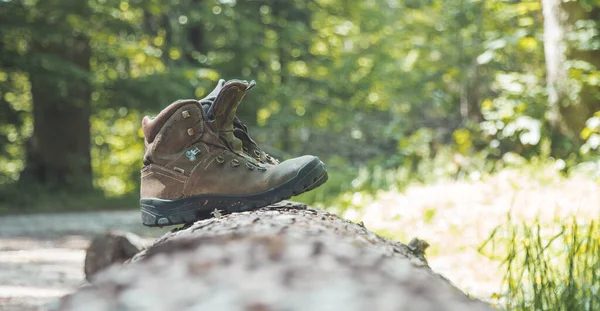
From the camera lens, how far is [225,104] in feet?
8.15

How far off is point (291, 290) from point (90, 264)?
3845 mm

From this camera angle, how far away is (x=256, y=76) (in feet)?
48.2

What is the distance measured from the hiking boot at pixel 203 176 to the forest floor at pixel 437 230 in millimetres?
1653

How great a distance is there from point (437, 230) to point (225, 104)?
→ 3871 mm

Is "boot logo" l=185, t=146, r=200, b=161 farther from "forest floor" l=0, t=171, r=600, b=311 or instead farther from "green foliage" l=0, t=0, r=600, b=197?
"green foliage" l=0, t=0, r=600, b=197

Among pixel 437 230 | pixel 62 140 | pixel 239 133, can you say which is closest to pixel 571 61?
pixel 437 230

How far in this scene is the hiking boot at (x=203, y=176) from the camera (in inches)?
96.6

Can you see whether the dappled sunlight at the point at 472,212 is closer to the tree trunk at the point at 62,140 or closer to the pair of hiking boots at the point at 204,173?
the pair of hiking boots at the point at 204,173

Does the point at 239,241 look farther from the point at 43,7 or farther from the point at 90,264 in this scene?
the point at 43,7

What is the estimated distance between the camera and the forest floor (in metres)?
4.73

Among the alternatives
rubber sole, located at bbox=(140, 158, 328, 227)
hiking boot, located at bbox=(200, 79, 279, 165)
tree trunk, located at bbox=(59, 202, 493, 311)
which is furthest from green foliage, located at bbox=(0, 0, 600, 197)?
tree trunk, located at bbox=(59, 202, 493, 311)

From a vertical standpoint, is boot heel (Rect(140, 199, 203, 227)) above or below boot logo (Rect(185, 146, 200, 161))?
below

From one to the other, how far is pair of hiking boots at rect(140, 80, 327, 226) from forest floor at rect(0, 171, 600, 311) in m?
1.66

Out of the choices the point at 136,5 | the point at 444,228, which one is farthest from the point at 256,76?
the point at 444,228
